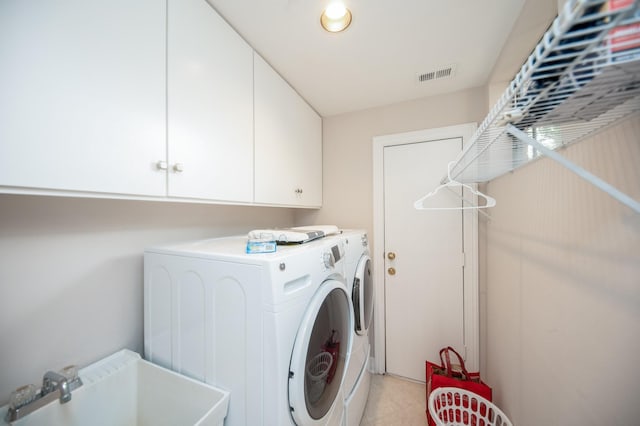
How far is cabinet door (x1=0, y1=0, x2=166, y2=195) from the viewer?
22.5 inches

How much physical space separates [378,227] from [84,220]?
1972mm

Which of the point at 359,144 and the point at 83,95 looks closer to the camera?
the point at 83,95

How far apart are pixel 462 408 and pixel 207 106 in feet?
7.68

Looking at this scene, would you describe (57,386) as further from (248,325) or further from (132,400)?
(248,325)

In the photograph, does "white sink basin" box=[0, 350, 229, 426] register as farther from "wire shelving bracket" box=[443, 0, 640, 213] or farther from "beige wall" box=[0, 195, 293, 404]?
"wire shelving bracket" box=[443, 0, 640, 213]

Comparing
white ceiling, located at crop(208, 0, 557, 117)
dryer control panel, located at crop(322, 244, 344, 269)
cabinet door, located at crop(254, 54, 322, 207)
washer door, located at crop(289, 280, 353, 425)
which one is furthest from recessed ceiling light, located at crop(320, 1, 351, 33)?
washer door, located at crop(289, 280, 353, 425)

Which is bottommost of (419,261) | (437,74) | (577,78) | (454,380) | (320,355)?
(454,380)

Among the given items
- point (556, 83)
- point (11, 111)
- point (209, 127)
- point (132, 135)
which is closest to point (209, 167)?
point (209, 127)

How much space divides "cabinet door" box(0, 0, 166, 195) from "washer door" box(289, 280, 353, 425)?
0.79 metres

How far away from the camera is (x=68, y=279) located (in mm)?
938

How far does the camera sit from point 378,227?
6.93ft

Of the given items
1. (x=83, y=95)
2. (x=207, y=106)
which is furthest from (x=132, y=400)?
(x=207, y=106)

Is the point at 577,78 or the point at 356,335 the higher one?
the point at 577,78

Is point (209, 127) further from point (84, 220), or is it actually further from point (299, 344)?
point (299, 344)
